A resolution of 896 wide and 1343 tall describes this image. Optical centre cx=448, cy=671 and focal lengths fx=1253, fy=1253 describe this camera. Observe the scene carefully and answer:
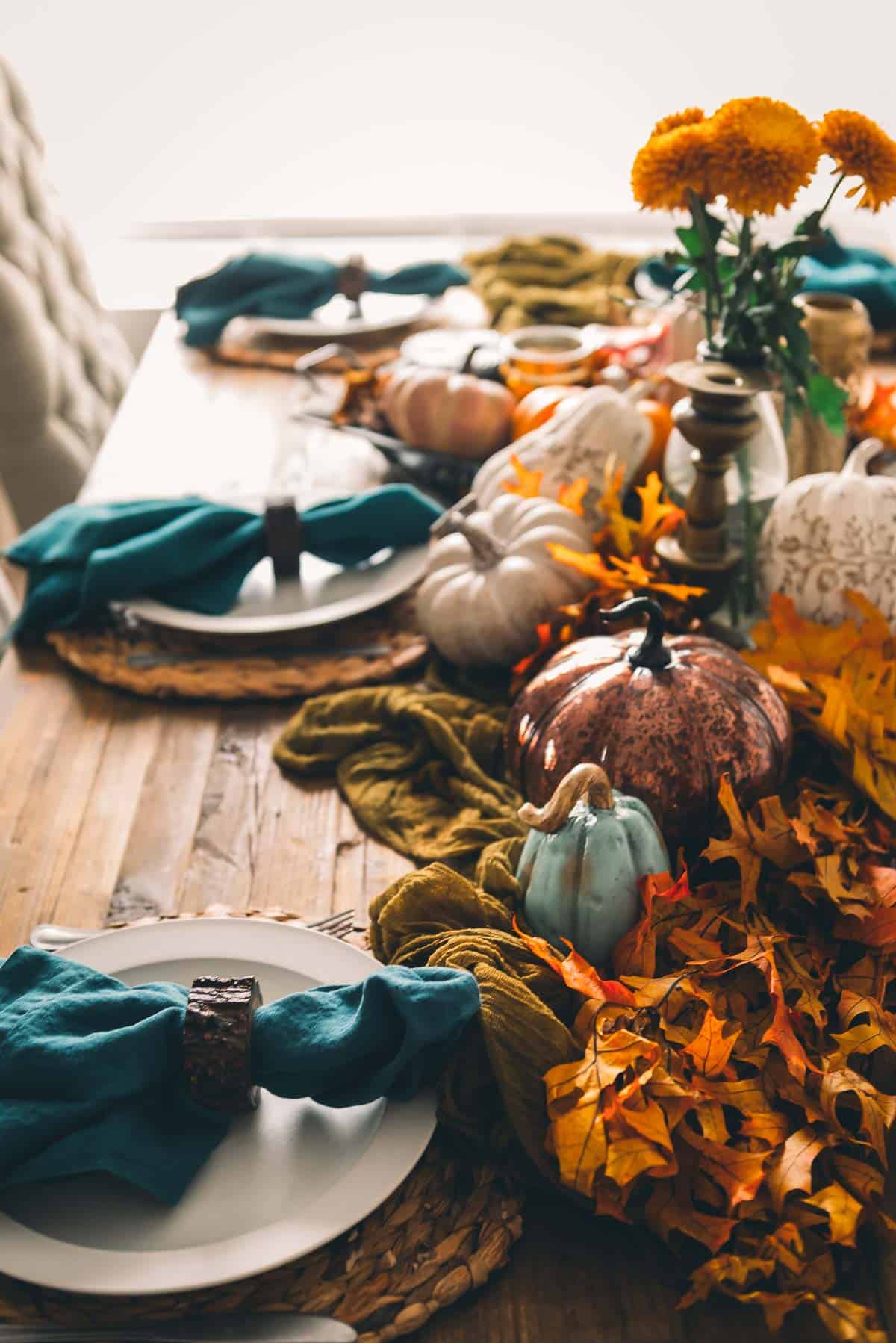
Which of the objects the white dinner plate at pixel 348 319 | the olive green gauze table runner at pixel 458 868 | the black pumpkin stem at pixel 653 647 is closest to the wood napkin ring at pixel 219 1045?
the olive green gauze table runner at pixel 458 868

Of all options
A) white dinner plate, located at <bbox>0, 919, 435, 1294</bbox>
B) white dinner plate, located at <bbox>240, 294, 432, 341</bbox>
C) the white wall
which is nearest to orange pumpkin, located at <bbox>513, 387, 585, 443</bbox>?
white dinner plate, located at <bbox>240, 294, 432, 341</bbox>

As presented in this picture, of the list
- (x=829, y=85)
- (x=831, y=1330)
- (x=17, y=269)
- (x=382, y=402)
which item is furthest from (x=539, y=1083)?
(x=829, y=85)

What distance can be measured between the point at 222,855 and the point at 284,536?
0.41 metres

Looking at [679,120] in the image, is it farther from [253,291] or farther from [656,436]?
[253,291]

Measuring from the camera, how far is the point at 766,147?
0.95 meters

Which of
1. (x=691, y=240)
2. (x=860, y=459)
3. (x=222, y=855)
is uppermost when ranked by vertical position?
(x=691, y=240)

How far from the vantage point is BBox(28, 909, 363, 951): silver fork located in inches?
33.2

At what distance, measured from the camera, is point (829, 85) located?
3539 millimetres

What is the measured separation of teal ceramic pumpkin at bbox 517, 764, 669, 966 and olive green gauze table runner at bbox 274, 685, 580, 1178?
0.12 feet

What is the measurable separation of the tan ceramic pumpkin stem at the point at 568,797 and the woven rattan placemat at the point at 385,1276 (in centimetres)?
21

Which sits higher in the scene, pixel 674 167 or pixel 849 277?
pixel 674 167

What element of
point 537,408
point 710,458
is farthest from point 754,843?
point 537,408

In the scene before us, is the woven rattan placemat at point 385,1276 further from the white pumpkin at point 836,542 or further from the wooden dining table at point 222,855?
the white pumpkin at point 836,542

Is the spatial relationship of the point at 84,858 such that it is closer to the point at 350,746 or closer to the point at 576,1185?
the point at 350,746
